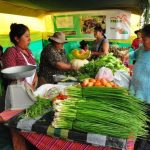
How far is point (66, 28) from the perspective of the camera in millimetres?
9336

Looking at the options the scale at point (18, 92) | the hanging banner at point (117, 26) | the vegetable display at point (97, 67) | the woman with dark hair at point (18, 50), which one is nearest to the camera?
the scale at point (18, 92)

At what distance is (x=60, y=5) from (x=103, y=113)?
6024 mm

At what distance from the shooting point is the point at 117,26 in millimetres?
8852

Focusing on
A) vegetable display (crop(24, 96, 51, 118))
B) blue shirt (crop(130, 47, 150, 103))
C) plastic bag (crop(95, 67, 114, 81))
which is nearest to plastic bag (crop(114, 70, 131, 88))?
plastic bag (crop(95, 67, 114, 81))

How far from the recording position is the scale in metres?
2.57

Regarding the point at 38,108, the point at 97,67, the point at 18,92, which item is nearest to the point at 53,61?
the point at 97,67

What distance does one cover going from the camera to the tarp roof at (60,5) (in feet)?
21.7

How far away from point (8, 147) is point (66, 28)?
691cm

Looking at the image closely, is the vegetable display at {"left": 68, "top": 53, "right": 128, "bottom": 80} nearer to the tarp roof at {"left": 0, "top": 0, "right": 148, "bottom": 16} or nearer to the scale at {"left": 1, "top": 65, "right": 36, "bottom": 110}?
the scale at {"left": 1, "top": 65, "right": 36, "bottom": 110}

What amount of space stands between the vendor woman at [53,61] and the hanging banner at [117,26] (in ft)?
15.8

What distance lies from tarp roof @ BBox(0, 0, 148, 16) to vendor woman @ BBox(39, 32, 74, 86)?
6.51ft

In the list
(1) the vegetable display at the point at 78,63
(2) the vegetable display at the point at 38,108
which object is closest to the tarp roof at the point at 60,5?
(1) the vegetable display at the point at 78,63

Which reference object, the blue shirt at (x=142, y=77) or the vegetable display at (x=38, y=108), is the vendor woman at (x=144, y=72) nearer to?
the blue shirt at (x=142, y=77)

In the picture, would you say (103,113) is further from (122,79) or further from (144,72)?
(122,79)
